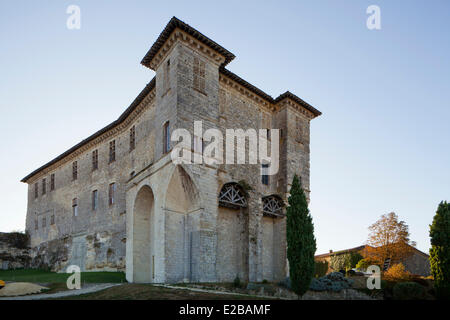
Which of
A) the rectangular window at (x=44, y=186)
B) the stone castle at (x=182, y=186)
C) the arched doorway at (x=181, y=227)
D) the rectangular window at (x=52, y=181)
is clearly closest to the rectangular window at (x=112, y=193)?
the stone castle at (x=182, y=186)

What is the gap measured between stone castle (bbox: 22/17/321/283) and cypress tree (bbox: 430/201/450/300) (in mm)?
9188

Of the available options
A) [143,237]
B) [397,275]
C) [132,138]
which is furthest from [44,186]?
[397,275]

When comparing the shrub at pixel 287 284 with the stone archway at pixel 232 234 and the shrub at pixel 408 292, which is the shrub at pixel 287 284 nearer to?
the stone archway at pixel 232 234

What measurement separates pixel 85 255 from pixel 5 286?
47.5 ft

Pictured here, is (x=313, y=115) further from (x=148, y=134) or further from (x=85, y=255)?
(x=85, y=255)

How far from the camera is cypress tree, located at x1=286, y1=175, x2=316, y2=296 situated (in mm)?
15180

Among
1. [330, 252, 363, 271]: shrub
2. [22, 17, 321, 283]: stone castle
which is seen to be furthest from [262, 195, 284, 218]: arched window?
[330, 252, 363, 271]: shrub

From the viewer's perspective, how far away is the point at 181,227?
62.6 ft

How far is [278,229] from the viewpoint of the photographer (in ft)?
83.1

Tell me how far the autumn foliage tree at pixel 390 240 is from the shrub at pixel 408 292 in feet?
47.6

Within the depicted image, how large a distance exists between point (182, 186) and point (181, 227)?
214 cm

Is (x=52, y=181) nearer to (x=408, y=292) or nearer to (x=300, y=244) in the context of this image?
(x=300, y=244)

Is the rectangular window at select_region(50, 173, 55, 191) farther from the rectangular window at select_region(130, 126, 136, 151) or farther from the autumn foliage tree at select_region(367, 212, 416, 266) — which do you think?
the autumn foliage tree at select_region(367, 212, 416, 266)
